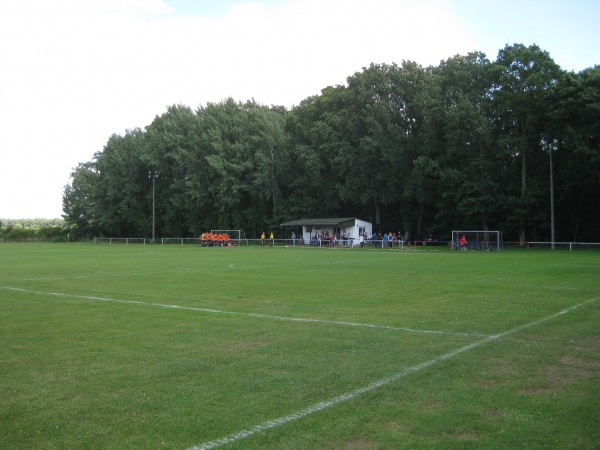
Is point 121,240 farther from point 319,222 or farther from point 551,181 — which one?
point 551,181

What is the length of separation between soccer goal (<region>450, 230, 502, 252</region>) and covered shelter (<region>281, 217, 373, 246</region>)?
1257cm

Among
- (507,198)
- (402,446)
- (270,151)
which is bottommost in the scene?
(402,446)

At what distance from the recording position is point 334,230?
204 feet

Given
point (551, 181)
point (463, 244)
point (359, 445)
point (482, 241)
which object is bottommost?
point (359, 445)

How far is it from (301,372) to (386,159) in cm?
5405

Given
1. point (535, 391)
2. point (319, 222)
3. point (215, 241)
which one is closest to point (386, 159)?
point (319, 222)

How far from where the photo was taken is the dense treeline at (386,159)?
165 ft

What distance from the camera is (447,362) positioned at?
7.51 meters

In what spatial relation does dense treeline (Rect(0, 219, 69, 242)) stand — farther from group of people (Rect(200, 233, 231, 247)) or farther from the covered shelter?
the covered shelter

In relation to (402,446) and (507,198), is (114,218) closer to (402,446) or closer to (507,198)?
(507,198)

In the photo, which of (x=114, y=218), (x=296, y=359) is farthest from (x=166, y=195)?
(x=296, y=359)

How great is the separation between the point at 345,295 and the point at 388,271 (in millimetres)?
9084

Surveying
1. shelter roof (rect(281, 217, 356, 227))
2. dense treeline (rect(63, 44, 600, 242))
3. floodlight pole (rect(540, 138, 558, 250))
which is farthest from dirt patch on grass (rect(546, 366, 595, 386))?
shelter roof (rect(281, 217, 356, 227))

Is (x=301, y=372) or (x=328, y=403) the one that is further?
(x=301, y=372)
